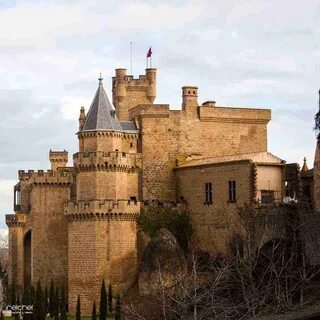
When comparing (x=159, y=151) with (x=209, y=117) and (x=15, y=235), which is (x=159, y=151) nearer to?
(x=209, y=117)

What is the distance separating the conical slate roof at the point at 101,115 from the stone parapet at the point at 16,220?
12447 mm

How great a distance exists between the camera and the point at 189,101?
85.9 meters

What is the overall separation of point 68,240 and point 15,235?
1114 centimetres

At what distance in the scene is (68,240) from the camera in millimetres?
79688

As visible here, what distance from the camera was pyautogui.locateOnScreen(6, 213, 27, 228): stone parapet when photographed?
3504 inches

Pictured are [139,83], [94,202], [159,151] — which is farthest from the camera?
[139,83]

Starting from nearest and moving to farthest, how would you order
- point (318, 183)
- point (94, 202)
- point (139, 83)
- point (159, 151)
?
point (318, 183) → point (94, 202) → point (159, 151) → point (139, 83)

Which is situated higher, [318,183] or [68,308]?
[318,183]

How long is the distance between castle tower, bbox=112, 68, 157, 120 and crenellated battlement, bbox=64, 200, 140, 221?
47.1ft

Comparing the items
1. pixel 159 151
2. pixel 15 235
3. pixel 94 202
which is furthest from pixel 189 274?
pixel 15 235

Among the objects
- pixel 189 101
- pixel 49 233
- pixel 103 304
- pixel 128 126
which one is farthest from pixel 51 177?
pixel 103 304

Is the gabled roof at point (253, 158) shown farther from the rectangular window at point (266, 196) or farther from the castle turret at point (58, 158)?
the castle turret at point (58, 158)

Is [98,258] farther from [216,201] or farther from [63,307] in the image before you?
[216,201]

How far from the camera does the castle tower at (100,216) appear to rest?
252ft
